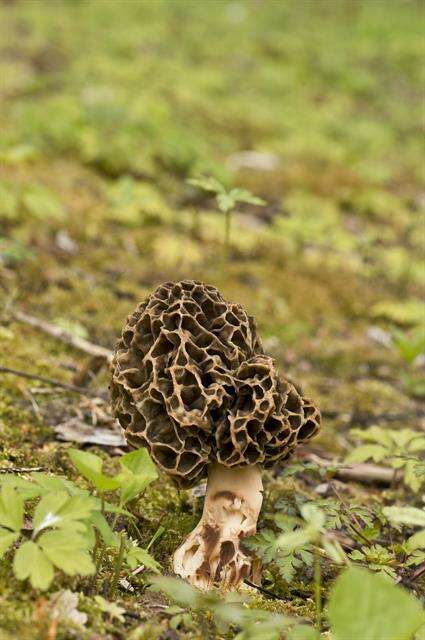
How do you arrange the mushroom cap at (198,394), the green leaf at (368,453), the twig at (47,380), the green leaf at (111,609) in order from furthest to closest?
the twig at (47,380)
the green leaf at (368,453)
the mushroom cap at (198,394)
the green leaf at (111,609)

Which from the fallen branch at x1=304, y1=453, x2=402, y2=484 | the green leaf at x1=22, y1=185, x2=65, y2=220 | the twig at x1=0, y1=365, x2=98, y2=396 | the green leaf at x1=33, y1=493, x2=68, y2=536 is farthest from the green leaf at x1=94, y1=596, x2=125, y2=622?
the green leaf at x1=22, y1=185, x2=65, y2=220

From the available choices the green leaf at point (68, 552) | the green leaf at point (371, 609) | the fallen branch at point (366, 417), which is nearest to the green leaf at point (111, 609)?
the green leaf at point (68, 552)

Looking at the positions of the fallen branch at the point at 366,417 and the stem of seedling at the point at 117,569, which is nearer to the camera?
the stem of seedling at the point at 117,569

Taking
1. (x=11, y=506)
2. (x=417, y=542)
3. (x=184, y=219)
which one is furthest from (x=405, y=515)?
(x=184, y=219)

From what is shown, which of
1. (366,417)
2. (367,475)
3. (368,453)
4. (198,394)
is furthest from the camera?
(366,417)

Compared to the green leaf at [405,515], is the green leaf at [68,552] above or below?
below

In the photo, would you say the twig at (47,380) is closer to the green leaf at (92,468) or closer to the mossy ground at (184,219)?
the mossy ground at (184,219)

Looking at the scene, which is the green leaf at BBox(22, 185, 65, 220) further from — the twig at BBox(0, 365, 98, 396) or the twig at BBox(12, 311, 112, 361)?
the twig at BBox(0, 365, 98, 396)

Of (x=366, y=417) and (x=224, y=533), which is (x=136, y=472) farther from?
(x=366, y=417)
